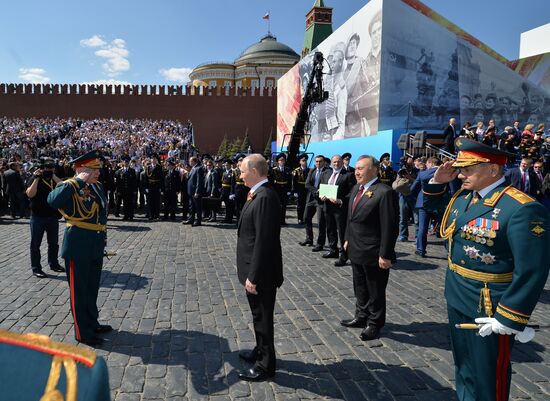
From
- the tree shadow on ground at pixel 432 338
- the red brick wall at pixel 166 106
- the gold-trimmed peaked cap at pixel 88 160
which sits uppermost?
the red brick wall at pixel 166 106

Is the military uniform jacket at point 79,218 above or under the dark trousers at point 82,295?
above

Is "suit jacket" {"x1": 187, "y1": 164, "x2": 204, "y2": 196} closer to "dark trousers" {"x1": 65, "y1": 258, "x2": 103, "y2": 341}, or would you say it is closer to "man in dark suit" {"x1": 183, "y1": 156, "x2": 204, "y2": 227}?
"man in dark suit" {"x1": 183, "y1": 156, "x2": 204, "y2": 227}

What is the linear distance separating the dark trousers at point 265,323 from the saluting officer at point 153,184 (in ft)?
30.5

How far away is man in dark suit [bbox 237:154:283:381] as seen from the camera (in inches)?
113

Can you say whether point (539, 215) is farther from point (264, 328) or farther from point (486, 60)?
point (486, 60)

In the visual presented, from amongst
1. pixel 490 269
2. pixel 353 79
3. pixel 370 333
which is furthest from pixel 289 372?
pixel 353 79

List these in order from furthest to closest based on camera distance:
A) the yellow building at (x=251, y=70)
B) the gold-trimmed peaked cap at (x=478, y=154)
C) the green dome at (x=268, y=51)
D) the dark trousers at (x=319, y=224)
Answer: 1. the green dome at (x=268, y=51)
2. the yellow building at (x=251, y=70)
3. the dark trousers at (x=319, y=224)
4. the gold-trimmed peaked cap at (x=478, y=154)

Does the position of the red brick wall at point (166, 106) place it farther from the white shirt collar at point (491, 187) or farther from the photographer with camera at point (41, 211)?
the white shirt collar at point (491, 187)

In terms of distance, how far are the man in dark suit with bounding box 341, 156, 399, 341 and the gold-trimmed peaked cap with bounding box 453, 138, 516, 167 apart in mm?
1413

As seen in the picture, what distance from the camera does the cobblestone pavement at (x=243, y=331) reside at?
296 centimetres

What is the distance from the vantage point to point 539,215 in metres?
2.03

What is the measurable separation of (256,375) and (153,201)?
9.52 metres

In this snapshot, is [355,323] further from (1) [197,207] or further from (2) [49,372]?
(1) [197,207]

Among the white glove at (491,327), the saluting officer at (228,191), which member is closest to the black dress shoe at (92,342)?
the white glove at (491,327)
